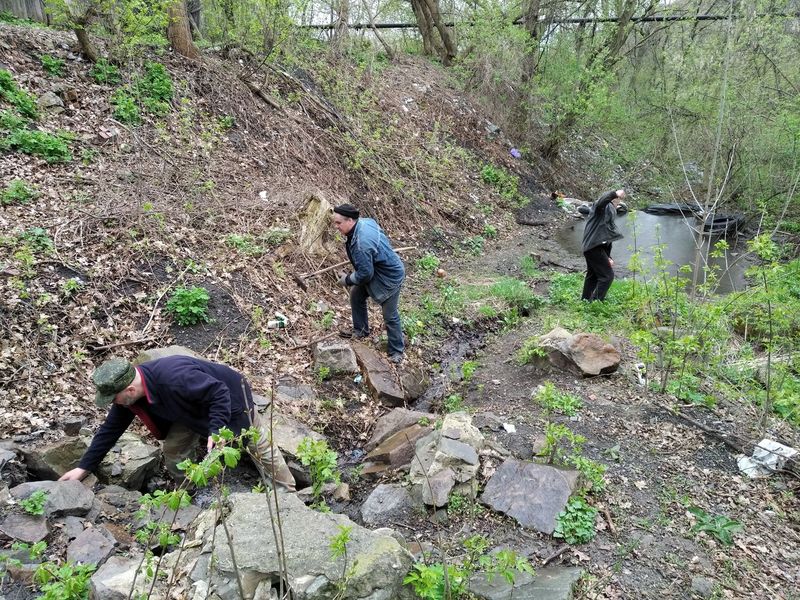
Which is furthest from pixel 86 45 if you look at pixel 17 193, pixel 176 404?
pixel 176 404

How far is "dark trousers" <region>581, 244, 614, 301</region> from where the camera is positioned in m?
6.93

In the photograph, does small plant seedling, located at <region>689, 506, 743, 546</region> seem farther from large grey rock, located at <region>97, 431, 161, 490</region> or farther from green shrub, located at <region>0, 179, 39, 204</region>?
green shrub, located at <region>0, 179, 39, 204</region>

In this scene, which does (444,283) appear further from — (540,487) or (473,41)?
(473,41)

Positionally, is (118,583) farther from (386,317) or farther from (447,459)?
(386,317)

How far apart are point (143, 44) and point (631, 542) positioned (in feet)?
32.3

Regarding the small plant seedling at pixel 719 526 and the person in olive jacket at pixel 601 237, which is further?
the person in olive jacket at pixel 601 237

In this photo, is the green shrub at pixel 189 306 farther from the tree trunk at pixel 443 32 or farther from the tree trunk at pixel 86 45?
the tree trunk at pixel 443 32

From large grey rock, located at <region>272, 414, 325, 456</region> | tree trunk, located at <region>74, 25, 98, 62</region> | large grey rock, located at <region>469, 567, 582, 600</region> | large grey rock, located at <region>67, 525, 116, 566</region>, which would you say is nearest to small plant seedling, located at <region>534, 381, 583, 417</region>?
large grey rock, located at <region>469, 567, 582, 600</region>

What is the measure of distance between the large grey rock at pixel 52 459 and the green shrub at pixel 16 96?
5189mm

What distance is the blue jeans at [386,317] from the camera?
5859 mm

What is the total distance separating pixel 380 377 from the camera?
5.61 metres

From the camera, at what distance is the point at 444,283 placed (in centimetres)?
865

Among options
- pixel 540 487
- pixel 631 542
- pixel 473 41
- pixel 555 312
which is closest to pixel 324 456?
pixel 540 487

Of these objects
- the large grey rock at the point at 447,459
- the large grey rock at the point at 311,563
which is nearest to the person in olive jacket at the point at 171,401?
the large grey rock at the point at 311,563
